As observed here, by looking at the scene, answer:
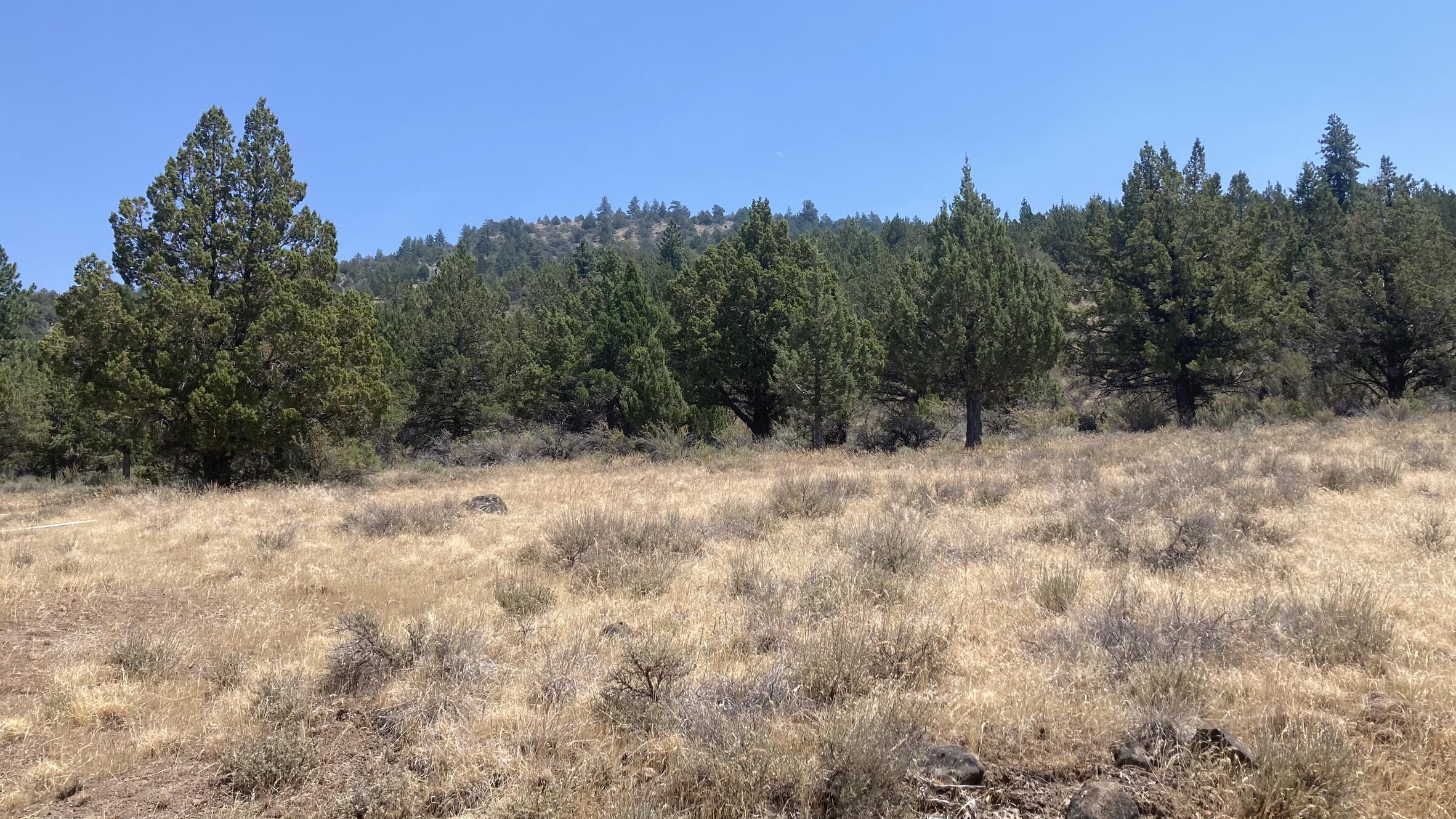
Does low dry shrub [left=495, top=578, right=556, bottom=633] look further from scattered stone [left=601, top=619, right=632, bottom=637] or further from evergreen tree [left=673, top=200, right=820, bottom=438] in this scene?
evergreen tree [left=673, top=200, right=820, bottom=438]

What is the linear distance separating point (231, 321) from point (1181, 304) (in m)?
29.0

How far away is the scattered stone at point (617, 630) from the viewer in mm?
5652

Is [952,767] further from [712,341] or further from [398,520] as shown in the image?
[712,341]

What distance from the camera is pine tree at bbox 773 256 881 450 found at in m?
23.4

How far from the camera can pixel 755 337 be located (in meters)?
26.5

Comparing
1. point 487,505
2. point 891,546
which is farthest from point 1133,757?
point 487,505

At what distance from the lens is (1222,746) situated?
3512mm

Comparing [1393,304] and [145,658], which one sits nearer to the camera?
[145,658]

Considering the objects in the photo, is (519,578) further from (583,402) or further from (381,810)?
(583,402)

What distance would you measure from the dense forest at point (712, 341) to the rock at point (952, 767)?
1879cm

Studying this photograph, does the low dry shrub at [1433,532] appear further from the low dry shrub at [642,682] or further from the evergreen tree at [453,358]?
the evergreen tree at [453,358]

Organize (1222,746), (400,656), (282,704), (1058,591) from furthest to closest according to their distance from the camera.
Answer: (1058,591) < (400,656) < (282,704) < (1222,746)

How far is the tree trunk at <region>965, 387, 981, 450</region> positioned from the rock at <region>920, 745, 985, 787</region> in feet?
67.6

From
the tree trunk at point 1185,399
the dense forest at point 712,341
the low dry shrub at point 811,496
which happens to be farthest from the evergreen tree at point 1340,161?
the low dry shrub at point 811,496
